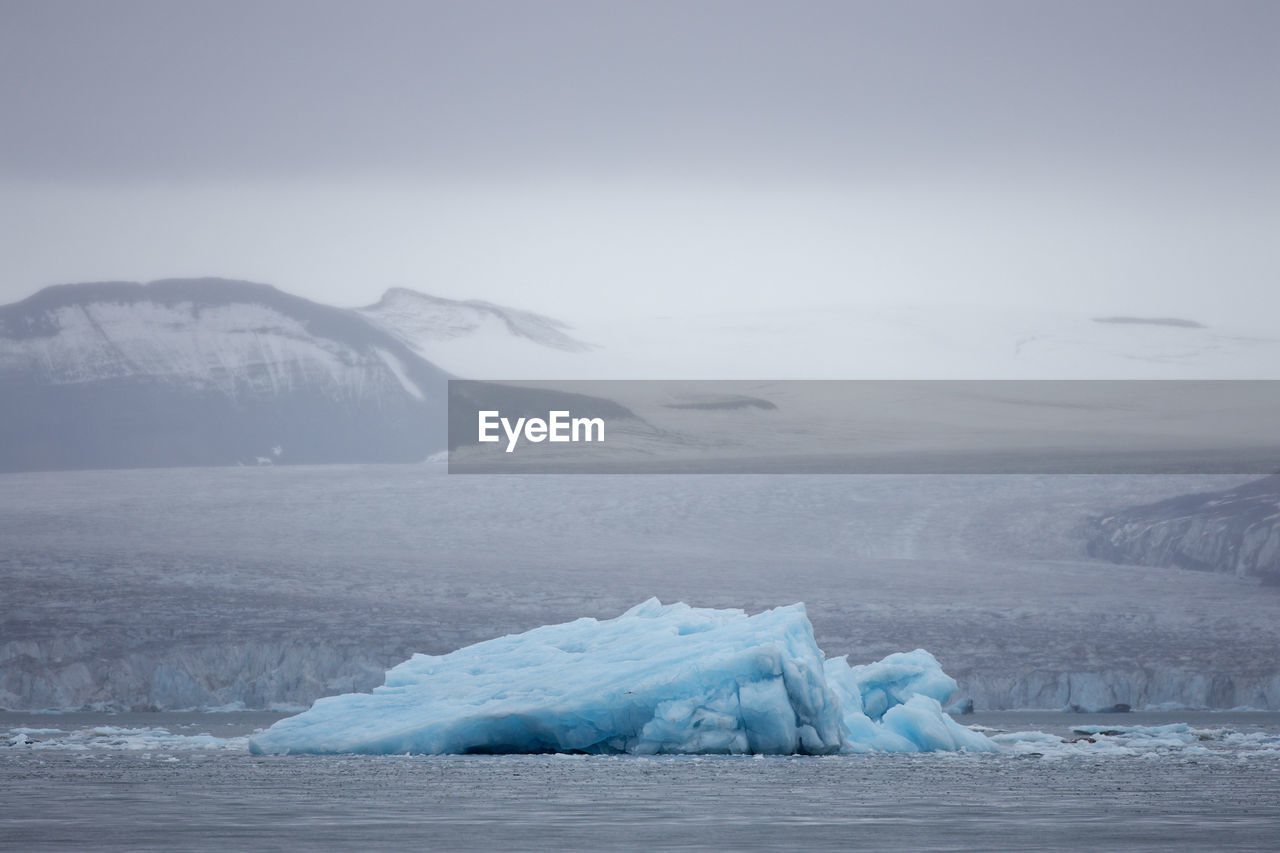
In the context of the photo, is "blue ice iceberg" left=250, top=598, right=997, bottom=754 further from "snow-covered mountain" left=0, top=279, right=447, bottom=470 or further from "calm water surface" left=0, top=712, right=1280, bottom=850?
"snow-covered mountain" left=0, top=279, right=447, bottom=470

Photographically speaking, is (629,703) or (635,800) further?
(629,703)

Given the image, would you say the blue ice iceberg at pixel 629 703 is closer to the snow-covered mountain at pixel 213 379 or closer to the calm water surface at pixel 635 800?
the calm water surface at pixel 635 800

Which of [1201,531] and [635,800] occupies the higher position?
[1201,531]

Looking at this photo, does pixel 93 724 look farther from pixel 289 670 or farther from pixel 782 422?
pixel 782 422

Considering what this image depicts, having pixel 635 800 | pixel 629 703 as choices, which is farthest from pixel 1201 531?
pixel 635 800

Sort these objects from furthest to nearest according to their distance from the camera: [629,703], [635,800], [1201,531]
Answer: [1201,531], [629,703], [635,800]

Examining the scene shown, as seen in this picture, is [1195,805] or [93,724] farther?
[93,724]

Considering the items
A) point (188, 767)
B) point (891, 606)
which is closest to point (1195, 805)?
point (188, 767)

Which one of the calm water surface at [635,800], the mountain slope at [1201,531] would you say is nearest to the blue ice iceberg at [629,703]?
the calm water surface at [635,800]

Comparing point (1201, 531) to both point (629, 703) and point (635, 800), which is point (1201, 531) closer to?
point (629, 703)
